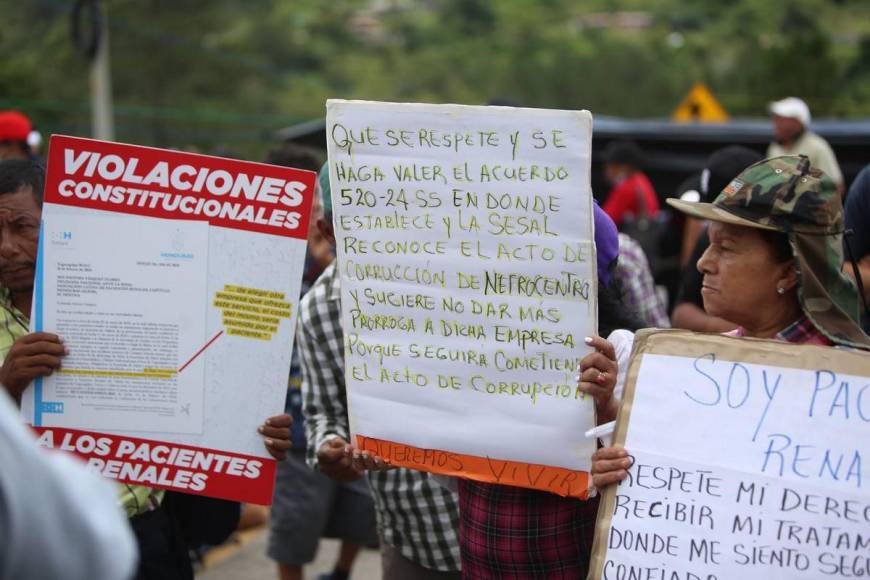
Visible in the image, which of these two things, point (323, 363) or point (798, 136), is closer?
point (323, 363)

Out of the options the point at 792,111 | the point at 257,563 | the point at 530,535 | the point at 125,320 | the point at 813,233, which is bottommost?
the point at 257,563

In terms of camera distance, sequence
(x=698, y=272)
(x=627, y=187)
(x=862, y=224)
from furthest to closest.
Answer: (x=627, y=187), (x=698, y=272), (x=862, y=224)

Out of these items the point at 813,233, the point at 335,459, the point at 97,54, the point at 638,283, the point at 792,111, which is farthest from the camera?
the point at 97,54

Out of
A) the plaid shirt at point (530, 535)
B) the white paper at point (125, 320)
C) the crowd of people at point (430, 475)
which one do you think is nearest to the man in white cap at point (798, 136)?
the crowd of people at point (430, 475)

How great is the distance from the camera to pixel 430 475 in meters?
3.37

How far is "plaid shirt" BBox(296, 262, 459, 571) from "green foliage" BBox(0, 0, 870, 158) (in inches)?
502

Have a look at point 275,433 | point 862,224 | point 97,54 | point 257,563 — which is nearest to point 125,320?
point 275,433

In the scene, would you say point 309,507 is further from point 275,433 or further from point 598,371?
point 598,371

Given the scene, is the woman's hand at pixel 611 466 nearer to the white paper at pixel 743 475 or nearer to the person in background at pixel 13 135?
the white paper at pixel 743 475

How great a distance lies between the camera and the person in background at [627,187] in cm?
968

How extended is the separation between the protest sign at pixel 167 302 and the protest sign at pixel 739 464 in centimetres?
107

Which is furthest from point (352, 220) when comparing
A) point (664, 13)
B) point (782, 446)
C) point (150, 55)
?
point (664, 13)

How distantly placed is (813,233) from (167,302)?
164cm

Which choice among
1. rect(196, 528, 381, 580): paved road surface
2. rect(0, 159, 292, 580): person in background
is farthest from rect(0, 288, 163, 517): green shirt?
rect(196, 528, 381, 580): paved road surface
